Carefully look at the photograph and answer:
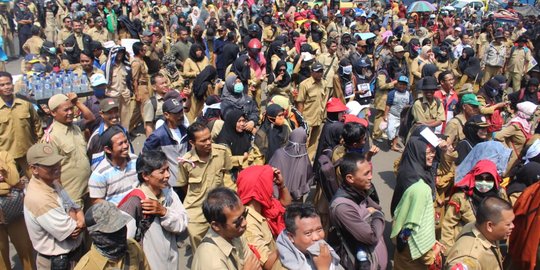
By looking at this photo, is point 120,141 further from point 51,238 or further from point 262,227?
point 262,227

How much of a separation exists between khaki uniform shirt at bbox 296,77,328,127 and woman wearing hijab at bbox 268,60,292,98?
581mm

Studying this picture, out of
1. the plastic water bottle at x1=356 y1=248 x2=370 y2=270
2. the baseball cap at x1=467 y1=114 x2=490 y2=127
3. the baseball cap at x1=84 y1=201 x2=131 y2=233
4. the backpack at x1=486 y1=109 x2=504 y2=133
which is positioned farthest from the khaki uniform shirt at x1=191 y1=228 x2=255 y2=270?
the backpack at x1=486 y1=109 x2=504 y2=133

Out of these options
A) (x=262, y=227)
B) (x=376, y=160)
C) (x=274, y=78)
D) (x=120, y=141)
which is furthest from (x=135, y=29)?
(x=262, y=227)

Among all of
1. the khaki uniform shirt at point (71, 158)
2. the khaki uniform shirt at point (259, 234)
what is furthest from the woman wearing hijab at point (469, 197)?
the khaki uniform shirt at point (71, 158)

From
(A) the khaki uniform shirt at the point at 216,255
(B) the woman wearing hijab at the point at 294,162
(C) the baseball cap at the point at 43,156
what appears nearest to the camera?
(A) the khaki uniform shirt at the point at 216,255

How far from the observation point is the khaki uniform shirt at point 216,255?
289 cm

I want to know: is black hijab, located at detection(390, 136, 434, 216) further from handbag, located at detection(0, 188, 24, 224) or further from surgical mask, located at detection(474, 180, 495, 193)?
handbag, located at detection(0, 188, 24, 224)

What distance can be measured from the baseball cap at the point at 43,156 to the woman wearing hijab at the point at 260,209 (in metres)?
1.50

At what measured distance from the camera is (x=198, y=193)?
15.1ft

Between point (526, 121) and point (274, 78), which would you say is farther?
point (274, 78)

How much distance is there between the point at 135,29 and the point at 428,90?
9132mm

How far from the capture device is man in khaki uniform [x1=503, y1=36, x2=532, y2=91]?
37.4 feet

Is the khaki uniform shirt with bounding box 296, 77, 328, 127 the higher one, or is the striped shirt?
the striped shirt

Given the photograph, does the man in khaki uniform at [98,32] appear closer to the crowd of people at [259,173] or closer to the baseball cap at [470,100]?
the crowd of people at [259,173]
